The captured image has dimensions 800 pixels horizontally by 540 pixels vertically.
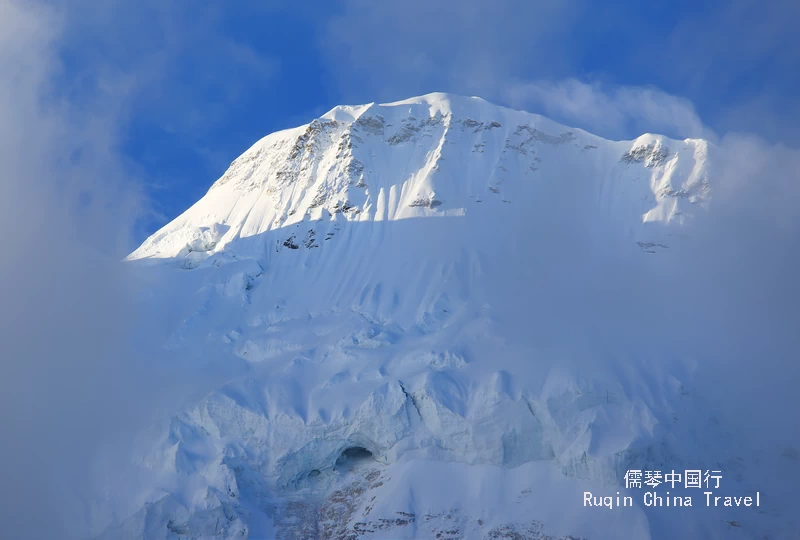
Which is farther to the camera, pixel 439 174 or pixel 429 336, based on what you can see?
pixel 439 174

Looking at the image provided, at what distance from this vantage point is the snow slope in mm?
51312

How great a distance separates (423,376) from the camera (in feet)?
194

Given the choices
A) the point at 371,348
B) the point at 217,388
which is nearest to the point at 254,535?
the point at 217,388

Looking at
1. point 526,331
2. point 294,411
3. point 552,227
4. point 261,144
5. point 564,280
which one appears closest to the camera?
point 294,411

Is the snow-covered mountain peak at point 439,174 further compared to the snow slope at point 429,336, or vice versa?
the snow-covered mountain peak at point 439,174

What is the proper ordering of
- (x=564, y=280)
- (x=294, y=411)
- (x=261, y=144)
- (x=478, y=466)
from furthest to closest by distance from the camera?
(x=261, y=144)
(x=564, y=280)
(x=294, y=411)
(x=478, y=466)

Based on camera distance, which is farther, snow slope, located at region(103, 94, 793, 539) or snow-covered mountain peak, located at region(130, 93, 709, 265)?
snow-covered mountain peak, located at region(130, 93, 709, 265)

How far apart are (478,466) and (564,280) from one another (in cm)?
2474

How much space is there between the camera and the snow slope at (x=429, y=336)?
51.3 m

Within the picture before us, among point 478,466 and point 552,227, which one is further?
point 552,227

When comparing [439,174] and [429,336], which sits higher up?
[439,174]

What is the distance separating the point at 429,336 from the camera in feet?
217

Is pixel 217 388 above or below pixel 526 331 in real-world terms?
below

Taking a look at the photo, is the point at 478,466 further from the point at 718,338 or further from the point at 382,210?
the point at 382,210
